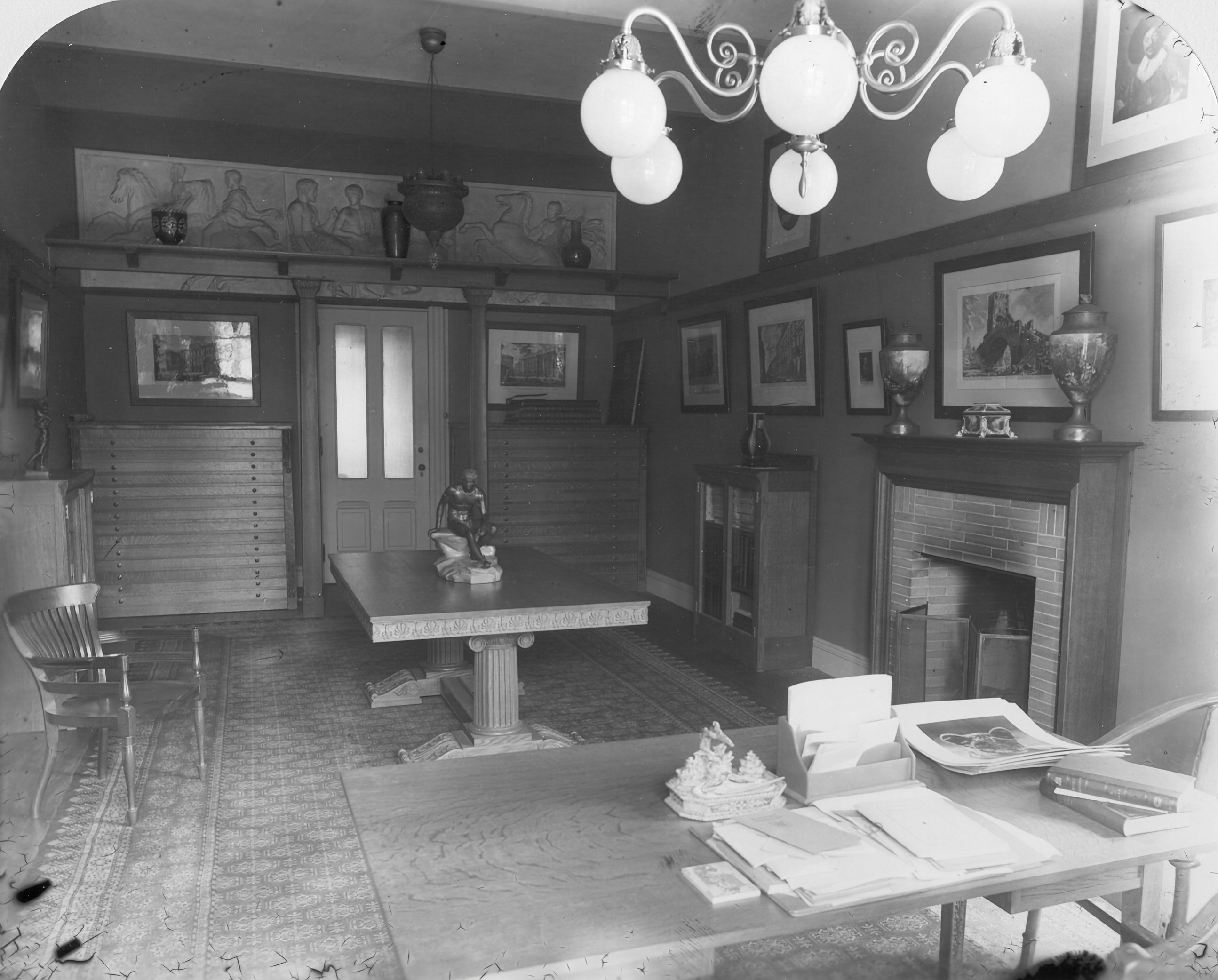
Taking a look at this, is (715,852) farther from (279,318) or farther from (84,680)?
(279,318)

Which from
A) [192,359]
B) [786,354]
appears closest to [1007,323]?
[786,354]

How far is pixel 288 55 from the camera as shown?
477 cm

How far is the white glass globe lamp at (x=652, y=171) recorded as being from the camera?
2.09 metres

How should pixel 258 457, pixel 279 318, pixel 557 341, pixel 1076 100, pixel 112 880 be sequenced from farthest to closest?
pixel 557 341 < pixel 279 318 < pixel 258 457 < pixel 1076 100 < pixel 112 880

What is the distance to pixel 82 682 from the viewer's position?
3701 mm

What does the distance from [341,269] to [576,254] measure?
1714mm

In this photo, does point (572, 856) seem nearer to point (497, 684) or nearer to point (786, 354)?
point (497, 684)

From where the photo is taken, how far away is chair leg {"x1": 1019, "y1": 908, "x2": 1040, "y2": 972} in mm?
2102

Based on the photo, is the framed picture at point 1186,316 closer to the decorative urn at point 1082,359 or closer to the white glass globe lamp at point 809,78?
the decorative urn at point 1082,359

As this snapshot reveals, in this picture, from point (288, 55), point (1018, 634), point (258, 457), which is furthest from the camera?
point (258, 457)

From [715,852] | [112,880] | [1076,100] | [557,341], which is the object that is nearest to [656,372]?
[557,341]

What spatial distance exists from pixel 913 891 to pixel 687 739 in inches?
25.3

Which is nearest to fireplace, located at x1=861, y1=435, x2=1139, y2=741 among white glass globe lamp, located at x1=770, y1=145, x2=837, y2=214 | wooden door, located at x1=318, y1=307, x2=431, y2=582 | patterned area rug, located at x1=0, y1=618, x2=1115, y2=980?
patterned area rug, located at x1=0, y1=618, x2=1115, y2=980

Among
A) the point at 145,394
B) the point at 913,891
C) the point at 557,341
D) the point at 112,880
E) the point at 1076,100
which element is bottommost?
the point at 112,880
